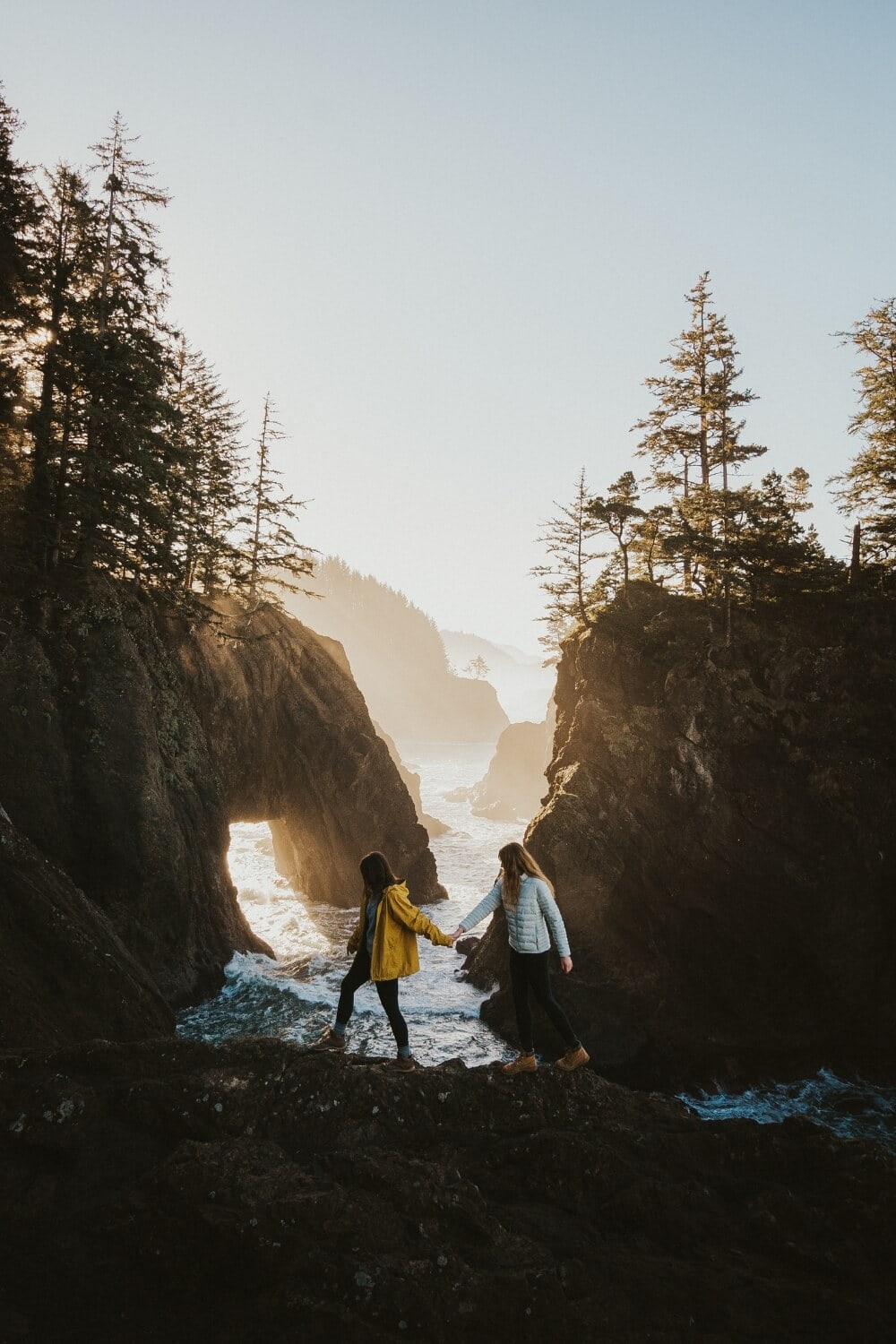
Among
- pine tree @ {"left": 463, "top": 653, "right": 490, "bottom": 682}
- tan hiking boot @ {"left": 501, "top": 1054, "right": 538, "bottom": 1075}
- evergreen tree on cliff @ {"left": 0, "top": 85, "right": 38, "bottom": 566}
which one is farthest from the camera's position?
pine tree @ {"left": 463, "top": 653, "right": 490, "bottom": 682}

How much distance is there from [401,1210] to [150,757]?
45.2ft

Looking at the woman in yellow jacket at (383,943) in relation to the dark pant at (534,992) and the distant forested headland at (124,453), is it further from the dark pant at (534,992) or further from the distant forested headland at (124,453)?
the distant forested headland at (124,453)

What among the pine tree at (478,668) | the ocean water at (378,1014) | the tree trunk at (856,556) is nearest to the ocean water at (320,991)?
the ocean water at (378,1014)

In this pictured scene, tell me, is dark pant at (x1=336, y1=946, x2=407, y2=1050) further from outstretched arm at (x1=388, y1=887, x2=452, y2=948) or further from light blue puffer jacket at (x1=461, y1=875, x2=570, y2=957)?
light blue puffer jacket at (x1=461, y1=875, x2=570, y2=957)

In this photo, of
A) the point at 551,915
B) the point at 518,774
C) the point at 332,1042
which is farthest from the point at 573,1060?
the point at 518,774

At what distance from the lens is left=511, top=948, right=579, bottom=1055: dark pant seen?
6.86 metres

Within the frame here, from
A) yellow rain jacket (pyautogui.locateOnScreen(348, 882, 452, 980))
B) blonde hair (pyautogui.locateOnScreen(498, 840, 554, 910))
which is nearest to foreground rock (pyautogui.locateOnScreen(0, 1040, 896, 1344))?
yellow rain jacket (pyautogui.locateOnScreen(348, 882, 452, 980))

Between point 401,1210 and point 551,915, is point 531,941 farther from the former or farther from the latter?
point 401,1210

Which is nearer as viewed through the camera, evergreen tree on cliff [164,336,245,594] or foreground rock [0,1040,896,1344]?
foreground rock [0,1040,896,1344]

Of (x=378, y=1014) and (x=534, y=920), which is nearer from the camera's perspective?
(x=534, y=920)

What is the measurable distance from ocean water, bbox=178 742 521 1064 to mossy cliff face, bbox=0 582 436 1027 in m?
1.16

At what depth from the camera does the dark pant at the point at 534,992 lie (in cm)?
686

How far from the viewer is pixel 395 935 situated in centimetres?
686

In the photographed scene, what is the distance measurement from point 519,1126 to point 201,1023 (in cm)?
1285
